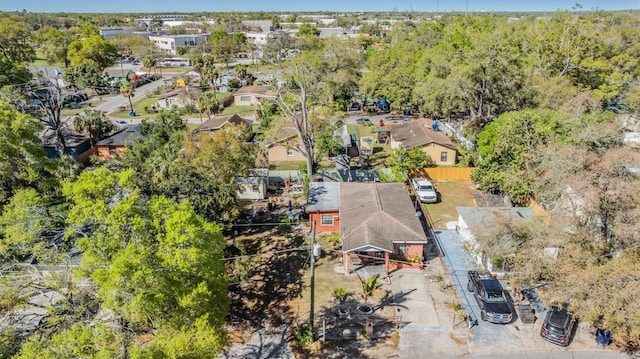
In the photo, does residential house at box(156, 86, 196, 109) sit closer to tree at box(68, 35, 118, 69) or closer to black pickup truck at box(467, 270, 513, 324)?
tree at box(68, 35, 118, 69)

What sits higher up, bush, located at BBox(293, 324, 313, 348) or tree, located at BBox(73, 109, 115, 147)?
tree, located at BBox(73, 109, 115, 147)

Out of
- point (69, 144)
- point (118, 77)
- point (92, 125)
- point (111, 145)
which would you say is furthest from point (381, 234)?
point (118, 77)

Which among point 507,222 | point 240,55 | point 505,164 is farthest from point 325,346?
point 240,55

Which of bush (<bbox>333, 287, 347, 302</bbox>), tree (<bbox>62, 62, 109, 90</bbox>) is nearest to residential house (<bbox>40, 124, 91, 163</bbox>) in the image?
bush (<bbox>333, 287, 347, 302</bbox>)

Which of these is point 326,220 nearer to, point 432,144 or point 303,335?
point 303,335

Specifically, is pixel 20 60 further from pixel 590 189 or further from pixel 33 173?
pixel 590 189
